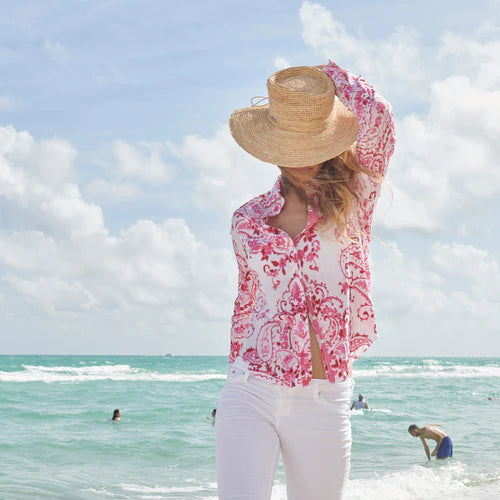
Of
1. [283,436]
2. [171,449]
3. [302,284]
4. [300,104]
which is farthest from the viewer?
[171,449]

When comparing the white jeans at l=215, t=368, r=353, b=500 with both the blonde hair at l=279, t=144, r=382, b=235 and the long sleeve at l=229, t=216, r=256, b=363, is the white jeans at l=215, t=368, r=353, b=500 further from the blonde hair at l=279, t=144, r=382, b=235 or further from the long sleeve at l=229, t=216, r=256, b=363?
the blonde hair at l=279, t=144, r=382, b=235

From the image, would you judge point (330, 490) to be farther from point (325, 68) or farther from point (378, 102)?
point (325, 68)

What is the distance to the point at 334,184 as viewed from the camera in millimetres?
2607

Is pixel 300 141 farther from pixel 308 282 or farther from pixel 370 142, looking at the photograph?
pixel 308 282

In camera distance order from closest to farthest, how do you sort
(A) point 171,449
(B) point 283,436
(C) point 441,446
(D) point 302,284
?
(B) point 283,436 < (D) point 302,284 < (C) point 441,446 < (A) point 171,449

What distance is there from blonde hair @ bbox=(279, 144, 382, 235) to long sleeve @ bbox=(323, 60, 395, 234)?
0.03 m

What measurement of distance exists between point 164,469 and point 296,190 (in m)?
9.87

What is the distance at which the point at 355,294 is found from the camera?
8.52 ft

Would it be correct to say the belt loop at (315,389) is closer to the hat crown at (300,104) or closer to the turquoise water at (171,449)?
the hat crown at (300,104)

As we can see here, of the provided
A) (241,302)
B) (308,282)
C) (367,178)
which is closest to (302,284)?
(308,282)

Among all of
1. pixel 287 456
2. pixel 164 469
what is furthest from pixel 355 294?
pixel 164 469

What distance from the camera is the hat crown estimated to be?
8.58ft

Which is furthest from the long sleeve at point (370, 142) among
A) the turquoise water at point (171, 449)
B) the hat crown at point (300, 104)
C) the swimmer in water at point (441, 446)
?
the swimmer in water at point (441, 446)

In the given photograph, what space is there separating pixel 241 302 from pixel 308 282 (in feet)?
1.02
